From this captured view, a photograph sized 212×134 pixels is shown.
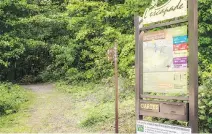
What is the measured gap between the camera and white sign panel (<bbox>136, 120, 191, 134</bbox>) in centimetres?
376

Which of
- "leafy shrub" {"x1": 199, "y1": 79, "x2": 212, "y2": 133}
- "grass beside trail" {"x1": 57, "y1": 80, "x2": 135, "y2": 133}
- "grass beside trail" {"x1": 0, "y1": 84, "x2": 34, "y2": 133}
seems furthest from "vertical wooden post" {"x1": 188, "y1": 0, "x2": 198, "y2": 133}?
"grass beside trail" {"x1": 0, "y1": 84, "x2": 34, "y2": 133}

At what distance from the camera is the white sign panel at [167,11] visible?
3900mm

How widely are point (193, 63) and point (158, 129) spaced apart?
967mm

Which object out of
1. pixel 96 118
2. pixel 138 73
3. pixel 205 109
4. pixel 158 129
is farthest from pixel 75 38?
pixel 158 129

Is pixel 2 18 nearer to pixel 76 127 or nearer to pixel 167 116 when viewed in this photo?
pixel 76 127

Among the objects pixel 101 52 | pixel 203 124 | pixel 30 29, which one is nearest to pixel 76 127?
pixel 203 124

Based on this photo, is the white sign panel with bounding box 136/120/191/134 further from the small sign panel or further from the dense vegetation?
the dense vegetation

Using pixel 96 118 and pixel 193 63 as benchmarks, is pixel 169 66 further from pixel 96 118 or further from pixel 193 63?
pixel 96 118

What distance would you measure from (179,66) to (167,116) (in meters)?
0.64

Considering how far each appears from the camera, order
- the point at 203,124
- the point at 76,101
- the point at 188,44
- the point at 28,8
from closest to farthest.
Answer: the point at 188,44, the point at 203,124, the point at 76,101, the point at 28,8

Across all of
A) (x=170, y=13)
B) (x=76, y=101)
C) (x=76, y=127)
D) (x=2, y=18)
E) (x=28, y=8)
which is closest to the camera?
(x=170, y=13)

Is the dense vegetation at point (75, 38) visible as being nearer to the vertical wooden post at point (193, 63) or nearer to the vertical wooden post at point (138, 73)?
the vertical wooden post at point (138, 73)

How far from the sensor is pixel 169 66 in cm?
404

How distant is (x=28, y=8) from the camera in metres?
15.4
